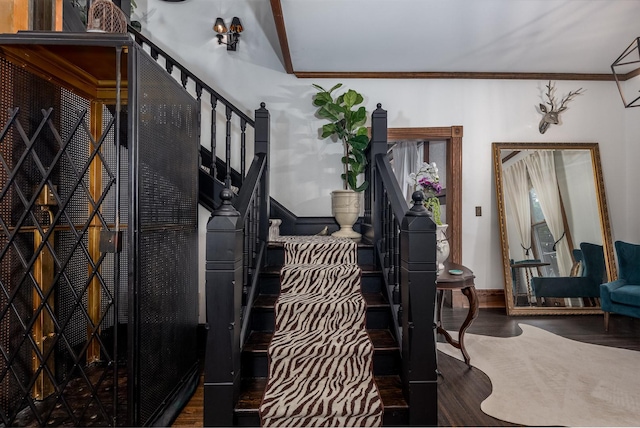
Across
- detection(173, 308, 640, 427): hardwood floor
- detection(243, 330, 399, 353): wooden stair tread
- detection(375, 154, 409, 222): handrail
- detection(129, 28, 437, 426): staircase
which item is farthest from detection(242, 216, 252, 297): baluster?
detection(375, 154, 409, 222): handrail

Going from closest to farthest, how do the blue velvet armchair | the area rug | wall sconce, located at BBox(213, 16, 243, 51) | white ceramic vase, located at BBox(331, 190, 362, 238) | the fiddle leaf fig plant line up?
1. the area rug
2. the blue velvet armchair
3. white ceramic vase, located at BBox(331, 190, 362, 238)
4. the fiddle leaf fig plant
5. wall sconce, located at BBox(213, 16, 243, 51)

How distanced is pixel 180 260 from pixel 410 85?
3282 millimetres

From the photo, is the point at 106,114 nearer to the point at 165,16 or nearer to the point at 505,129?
the point at 165,16

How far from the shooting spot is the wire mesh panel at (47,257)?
165cm

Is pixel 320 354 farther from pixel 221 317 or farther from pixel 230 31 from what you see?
pixel 230 31

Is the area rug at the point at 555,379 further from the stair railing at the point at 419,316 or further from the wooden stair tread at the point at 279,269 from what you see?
the wooden stair tread at the point at 279,269

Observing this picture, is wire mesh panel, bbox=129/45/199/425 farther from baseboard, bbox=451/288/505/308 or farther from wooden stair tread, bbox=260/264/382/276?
baseboard, bbox=451/288/505/308

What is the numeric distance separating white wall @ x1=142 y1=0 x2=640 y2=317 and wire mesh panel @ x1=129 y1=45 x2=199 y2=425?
169cm

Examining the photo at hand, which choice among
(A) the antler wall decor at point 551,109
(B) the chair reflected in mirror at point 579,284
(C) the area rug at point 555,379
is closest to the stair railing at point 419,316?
(C) the area rug at point 555,379

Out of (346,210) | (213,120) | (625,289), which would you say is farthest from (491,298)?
(213,120)

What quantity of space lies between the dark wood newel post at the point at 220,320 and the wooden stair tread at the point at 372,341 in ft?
0.90

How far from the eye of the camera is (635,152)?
405cm

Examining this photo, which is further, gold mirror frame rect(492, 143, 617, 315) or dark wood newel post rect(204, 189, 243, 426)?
gold mirror frame rect(492, 143, 617, 315)

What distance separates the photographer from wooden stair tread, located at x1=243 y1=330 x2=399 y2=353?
1962mm
